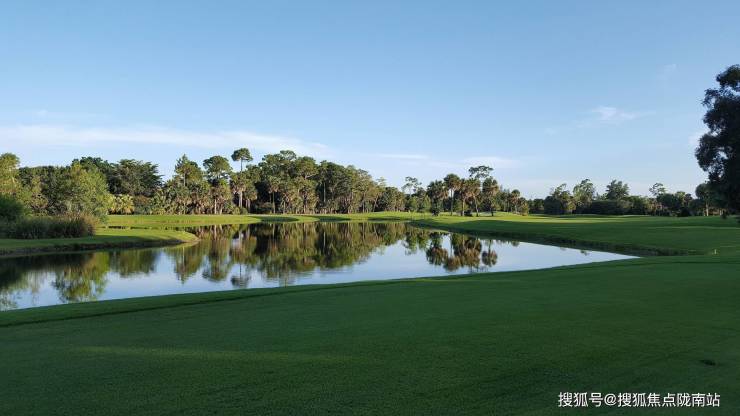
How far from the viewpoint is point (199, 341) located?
7.55 m

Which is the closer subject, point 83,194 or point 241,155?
point 83,194

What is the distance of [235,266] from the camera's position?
31.5 meters

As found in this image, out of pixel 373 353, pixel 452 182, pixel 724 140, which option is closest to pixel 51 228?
pixel 373 353

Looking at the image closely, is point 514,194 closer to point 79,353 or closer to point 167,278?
point 167,278

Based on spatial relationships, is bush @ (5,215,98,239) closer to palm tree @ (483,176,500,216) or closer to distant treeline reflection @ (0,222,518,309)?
distant treeline reflection @ (0,222,518,309)

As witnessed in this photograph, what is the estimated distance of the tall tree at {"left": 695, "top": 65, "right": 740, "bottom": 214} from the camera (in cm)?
1494

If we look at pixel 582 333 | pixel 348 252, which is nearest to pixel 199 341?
pixel 582 333

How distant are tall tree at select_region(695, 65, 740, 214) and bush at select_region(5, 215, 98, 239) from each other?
4946cm

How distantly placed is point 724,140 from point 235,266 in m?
28.2

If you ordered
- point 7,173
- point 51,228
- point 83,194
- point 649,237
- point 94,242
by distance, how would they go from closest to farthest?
point 94,242
point 51,228
point 649,237
point 83,194
point 7,173

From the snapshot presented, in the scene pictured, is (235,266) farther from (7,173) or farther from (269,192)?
(269,192)

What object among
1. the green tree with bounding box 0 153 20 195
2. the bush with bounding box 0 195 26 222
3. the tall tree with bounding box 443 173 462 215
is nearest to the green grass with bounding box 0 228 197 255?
the bush with bounding box 0 195 26 222

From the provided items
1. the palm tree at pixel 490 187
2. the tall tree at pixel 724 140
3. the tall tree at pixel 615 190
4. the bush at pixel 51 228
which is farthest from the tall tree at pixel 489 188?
the tall tree at pixel 724 140

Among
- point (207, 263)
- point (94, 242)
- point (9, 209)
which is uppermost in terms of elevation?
point (9, 209)
